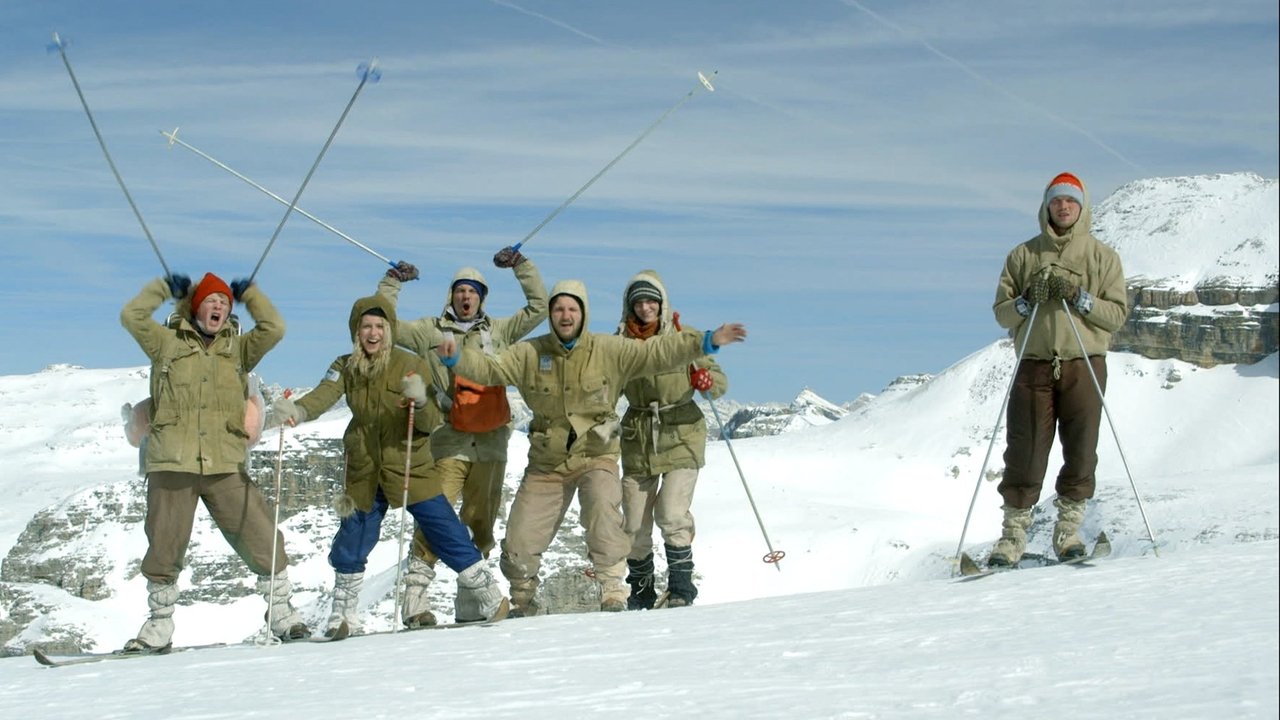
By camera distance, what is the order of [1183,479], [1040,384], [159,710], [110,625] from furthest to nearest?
[110,625] < [1183,479] < [1040,384] < [159,710]

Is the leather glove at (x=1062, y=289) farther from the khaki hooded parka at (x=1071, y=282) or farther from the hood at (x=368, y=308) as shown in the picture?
the hood at (x=368, y=308)

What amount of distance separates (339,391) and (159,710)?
9.79 ft

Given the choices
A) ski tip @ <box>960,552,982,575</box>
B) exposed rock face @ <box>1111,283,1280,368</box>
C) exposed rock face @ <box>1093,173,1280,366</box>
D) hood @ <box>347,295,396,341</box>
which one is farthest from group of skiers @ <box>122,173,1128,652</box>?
exposed rock face @ <box>1093,173,1280,366</box>

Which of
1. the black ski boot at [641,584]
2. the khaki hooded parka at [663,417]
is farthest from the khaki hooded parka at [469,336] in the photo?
the black ski boot at [641,584]

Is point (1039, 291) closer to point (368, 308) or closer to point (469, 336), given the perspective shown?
point (469, 336)

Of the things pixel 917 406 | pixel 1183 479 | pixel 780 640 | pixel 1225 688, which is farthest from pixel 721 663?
pixel 917 406

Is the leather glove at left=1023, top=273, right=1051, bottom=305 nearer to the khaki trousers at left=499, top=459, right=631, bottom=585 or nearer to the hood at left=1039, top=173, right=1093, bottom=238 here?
the hood at left=1039, top=173, right=1093, bottom=238

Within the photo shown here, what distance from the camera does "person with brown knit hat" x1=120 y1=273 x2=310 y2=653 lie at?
8633mm

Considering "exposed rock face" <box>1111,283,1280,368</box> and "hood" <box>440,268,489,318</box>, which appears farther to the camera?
"exposed rock face" <box>1111,283,1280,368</box>

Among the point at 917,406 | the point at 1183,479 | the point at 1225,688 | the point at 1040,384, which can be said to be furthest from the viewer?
the point at 917,406

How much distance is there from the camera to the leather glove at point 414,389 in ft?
28.8

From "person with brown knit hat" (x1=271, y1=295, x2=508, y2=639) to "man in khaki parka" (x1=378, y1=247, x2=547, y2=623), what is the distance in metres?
0.27

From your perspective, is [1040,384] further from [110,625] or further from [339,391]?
[110,625]

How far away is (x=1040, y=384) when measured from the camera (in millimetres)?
9688
